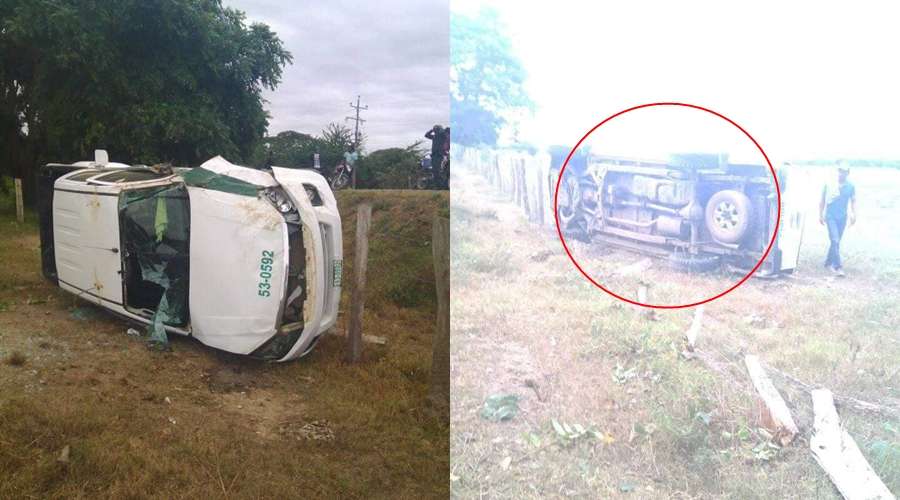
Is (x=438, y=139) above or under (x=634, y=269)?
above

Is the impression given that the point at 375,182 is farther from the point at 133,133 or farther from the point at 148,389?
the point at 148,389

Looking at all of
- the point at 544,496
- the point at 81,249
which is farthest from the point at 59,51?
the point at 544,496

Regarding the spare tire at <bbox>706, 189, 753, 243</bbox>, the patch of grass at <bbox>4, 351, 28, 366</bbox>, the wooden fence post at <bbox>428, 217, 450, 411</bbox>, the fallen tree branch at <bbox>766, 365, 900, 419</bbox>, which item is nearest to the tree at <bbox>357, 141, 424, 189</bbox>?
the wooden fence post at <bbox>428, 217, 450, 411</bbox>

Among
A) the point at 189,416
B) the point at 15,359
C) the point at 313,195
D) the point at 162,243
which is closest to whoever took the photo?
the point at 189,416

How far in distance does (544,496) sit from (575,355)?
1.35 feet

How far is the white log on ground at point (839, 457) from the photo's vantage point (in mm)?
1718

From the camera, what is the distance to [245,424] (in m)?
3.07

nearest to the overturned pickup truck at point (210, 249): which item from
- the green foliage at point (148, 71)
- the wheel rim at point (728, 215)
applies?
the green foliage at point (148, 71)

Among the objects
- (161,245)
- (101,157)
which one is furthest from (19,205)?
(161,245)

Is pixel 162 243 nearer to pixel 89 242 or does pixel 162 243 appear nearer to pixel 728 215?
pixel 89 242

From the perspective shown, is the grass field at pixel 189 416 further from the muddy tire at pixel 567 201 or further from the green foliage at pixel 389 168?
the muddy tire at pixel 567 201

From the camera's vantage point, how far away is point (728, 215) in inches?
66.1

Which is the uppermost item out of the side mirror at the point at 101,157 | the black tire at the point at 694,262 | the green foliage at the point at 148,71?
the green foliage at the point at 148,71

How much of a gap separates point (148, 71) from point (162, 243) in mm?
1026
